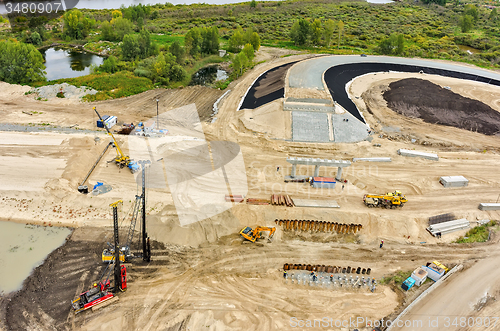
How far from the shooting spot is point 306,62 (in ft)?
217

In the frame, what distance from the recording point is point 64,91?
51.4m

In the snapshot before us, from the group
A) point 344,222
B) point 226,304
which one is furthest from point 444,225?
point 226,304

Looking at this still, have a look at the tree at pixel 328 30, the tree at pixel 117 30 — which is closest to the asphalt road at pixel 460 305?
the tree at pixel 328 30

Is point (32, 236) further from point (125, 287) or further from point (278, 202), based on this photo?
point (278, 202)

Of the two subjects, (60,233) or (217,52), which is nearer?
(60,233)

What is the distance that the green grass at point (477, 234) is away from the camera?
28.0m

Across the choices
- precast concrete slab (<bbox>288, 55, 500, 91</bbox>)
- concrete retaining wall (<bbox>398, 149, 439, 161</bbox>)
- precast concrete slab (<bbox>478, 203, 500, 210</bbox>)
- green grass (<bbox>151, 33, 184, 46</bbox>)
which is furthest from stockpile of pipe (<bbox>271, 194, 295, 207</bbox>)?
green grass (<bbox>151, 33, 184, 46</bbox>)

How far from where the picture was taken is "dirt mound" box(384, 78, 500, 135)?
158 ft

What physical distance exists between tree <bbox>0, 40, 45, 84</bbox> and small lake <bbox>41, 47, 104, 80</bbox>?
26.8ft

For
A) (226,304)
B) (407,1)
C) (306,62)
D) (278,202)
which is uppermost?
(407,1)

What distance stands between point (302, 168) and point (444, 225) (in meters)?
14.2

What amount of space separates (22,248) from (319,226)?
23239 millimetres

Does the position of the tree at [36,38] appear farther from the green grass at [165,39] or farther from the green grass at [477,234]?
the green grass at [477,234]

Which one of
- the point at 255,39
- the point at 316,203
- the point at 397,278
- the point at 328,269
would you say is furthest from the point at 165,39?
the point at 397,278
